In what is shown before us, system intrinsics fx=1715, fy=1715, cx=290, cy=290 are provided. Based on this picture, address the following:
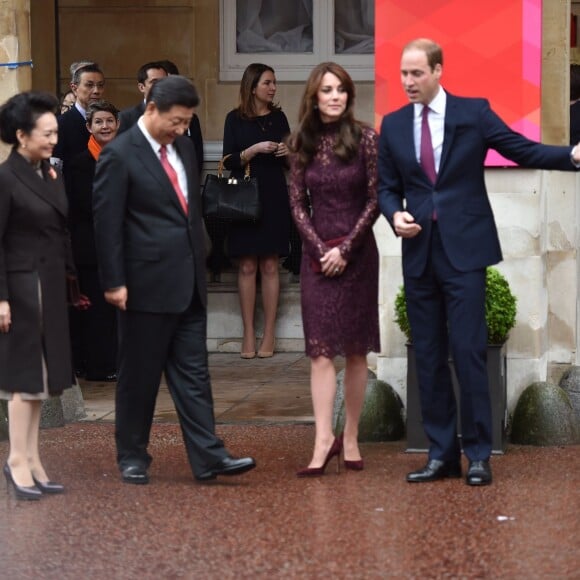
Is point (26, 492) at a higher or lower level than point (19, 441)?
lower

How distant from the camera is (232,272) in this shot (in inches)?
496

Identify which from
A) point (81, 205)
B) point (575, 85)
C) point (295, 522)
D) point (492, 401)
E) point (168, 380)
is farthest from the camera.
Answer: point (81, 205)

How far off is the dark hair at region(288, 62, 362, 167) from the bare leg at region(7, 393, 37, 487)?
168 centimetres

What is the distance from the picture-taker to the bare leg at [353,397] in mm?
7887

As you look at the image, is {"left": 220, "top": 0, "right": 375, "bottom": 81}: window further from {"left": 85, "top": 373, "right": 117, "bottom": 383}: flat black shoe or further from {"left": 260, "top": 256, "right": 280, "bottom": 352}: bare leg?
{"left": 85, "top": 373, "right": 117, "bottom": 383}: flat black shoe

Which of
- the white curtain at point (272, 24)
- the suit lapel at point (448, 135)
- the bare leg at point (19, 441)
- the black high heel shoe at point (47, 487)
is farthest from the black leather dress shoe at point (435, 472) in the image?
the white curtain at point (272, 24)

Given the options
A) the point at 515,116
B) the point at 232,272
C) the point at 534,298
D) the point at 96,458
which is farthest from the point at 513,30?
the point at 232,272

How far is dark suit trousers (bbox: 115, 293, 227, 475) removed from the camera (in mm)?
7605

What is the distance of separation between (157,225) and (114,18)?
6.17 metres

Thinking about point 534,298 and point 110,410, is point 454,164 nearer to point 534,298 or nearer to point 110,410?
point 534,298

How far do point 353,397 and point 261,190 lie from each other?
4.13 meters

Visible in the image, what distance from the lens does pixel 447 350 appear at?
777 cm

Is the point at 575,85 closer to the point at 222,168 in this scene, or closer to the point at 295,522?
the point at 222,168

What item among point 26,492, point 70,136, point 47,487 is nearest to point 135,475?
point 47,487
